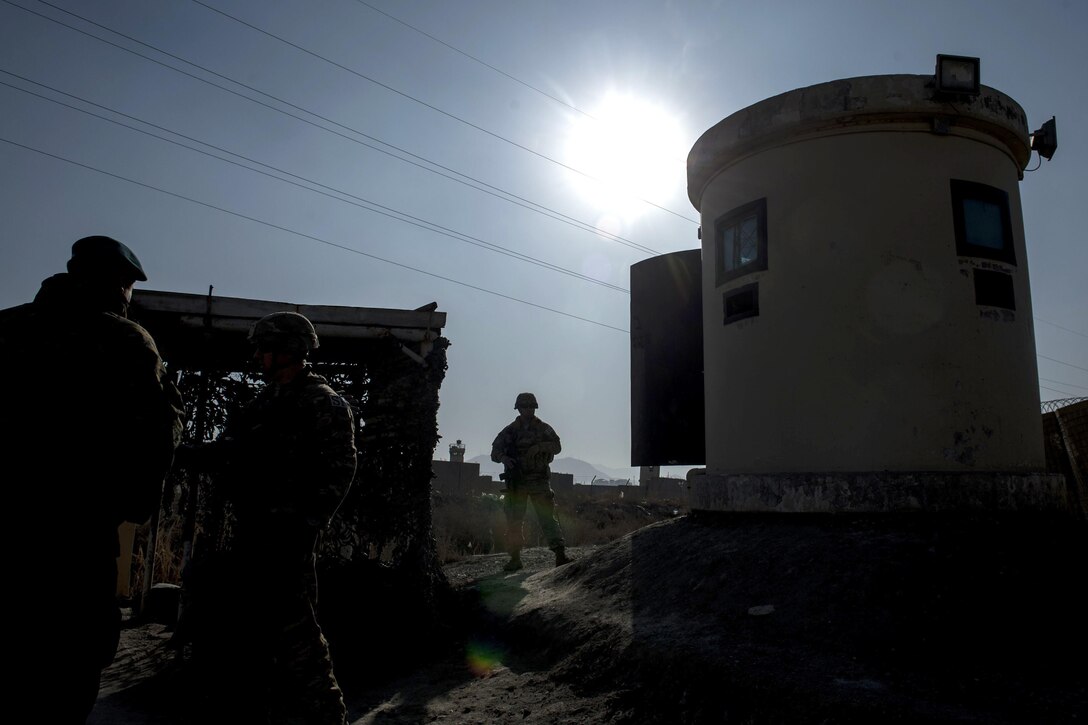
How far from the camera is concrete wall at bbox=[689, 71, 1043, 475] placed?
522 cm

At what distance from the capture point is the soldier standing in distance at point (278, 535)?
10.5ft

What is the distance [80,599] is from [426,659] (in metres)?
4.22

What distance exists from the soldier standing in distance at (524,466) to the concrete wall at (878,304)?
11.1ft

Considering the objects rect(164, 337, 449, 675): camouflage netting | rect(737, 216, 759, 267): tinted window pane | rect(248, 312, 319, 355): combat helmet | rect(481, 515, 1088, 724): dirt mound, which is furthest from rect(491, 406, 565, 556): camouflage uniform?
rect(248, 312, 319, 355): combat helmet

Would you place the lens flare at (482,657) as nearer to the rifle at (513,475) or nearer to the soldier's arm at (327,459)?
the soldier's arm at (327,459)

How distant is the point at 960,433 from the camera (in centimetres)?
516

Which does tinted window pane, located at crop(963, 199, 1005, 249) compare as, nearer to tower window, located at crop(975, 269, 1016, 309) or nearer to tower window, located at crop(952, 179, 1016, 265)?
tower window, located at crop(952, 179, 1016, 265)

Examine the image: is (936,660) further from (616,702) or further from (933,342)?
(933,342)

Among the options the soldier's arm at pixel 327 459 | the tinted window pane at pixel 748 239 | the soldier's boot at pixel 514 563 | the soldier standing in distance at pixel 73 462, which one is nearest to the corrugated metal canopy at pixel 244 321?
the tinted window pane at pixel 748 239

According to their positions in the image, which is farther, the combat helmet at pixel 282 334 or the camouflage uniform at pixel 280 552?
the combat helmet at pixel 282 334

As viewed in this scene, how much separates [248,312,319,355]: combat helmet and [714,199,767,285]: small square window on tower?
3.68 meters

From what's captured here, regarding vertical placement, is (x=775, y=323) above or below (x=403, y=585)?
above

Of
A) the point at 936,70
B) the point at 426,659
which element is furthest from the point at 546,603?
the point at 936,70

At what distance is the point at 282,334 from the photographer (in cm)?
371
